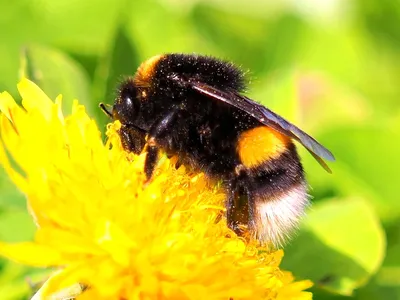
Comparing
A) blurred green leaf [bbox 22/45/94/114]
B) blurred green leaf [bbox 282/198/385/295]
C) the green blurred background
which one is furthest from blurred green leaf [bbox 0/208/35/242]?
blurred green leaf [bbox 282/198/385/295]

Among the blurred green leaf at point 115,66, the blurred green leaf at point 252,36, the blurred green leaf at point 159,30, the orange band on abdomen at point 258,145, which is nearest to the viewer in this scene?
the orange band on abdomen at point 258,145

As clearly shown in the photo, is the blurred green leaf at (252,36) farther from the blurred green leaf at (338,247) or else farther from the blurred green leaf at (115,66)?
the blurred green leaf at (338,247)

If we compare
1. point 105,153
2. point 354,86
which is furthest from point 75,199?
point 354,86

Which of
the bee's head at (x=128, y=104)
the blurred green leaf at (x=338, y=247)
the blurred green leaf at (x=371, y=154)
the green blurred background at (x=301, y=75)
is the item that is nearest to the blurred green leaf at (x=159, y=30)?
the green blurred background at (x=301, y=75)

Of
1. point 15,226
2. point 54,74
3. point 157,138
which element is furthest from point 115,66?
point 157,138

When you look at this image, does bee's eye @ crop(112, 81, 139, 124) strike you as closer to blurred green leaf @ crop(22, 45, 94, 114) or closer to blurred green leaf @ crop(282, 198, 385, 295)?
blurred green leaf @ crop(22, 45, 94, 114)

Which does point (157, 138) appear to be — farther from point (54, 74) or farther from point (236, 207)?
point (54, 74)
